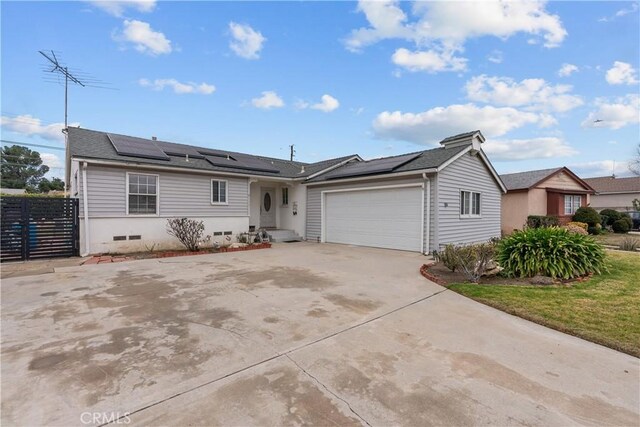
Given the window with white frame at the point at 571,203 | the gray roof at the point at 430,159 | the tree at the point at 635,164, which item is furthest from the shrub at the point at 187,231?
the tree at the point at 635,164

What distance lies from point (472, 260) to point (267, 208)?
1154 cm

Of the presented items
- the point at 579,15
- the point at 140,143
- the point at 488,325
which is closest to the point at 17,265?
the point at 140,143

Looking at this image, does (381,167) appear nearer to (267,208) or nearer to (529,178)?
(267,208)

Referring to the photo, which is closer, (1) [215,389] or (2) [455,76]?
(1) [215,389]

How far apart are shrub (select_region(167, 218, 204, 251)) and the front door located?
4.88m

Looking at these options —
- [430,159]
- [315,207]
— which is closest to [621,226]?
[430,159]

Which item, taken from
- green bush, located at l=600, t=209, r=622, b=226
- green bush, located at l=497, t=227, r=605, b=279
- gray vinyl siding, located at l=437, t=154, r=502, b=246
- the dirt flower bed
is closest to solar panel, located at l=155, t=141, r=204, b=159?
gray vinyl siding, located at l=437, t=154, r=502, b=246

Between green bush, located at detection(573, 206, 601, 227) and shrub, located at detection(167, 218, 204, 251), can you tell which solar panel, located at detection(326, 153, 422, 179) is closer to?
shrub, located at detection(167, 218, 204, 251)

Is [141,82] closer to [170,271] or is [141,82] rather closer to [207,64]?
[207,64]

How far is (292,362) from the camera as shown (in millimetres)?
3018

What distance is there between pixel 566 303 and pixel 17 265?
12990mm

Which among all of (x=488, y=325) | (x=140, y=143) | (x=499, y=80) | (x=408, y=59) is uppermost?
(x=408, y=59)

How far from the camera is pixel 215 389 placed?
8.30 feet

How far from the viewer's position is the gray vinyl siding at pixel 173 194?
9938 mm
